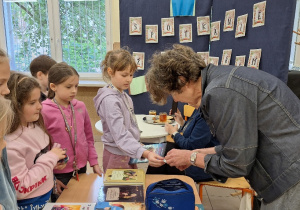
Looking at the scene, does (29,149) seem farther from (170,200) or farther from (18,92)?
(170,200)

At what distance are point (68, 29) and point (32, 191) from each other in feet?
11.9

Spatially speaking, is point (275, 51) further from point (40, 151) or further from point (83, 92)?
point (83, 92)

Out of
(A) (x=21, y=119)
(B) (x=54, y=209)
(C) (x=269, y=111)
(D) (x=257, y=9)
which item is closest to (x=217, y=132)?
(C) (x=269, y=111)

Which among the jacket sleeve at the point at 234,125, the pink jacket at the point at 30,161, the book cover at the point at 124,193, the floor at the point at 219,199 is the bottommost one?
the floor at the point at 219,199

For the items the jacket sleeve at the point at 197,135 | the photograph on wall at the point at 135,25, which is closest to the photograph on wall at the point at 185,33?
the photograph on wall at the point at 135,25

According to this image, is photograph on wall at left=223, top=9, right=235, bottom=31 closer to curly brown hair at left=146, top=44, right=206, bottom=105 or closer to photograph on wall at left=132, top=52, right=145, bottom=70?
photograph on wall at left=132, top=52, right=145, bottom=70

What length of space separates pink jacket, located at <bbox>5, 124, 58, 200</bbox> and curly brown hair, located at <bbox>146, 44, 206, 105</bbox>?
65 centimetres

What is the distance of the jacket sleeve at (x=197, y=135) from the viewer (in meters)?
1.92

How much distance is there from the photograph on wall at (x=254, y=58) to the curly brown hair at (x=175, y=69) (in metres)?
1.44

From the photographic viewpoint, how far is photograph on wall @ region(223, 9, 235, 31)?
2723 millimetres

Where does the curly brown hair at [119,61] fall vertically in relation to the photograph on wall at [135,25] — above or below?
below

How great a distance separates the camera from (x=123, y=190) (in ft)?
4.16

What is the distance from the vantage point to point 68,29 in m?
4.29

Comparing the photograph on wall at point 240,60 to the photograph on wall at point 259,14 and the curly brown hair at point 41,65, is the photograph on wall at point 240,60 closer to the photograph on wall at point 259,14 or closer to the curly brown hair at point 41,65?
the photograph on wall at point 259,14
